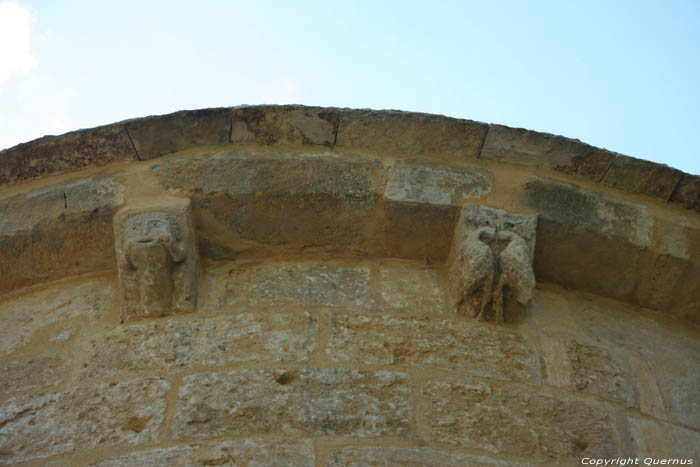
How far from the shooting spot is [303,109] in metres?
3.47

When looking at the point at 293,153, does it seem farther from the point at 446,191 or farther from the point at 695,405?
the point at 695,405

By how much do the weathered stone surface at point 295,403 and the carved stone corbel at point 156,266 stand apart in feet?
1.42

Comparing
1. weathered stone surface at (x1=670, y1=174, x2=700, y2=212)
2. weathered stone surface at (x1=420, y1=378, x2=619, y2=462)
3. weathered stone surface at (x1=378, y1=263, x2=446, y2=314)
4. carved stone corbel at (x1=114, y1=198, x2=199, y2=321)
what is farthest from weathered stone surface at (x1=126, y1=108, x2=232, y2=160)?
weathered stone surface at (x1=670, y1=174, x2=700, y2=212)

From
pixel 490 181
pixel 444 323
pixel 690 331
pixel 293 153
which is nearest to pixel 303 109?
pixel 293 153

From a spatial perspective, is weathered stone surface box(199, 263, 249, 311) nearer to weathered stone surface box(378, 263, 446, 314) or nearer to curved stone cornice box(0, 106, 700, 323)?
curved stone cornice box(0, 106, 700, 323)

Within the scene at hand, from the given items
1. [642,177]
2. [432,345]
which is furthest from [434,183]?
[642,177]

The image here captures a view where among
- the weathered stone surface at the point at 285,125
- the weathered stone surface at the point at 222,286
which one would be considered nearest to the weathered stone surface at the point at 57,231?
the weathered stone surface at the point at 222,286

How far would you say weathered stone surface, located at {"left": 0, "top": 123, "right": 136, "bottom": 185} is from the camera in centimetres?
352

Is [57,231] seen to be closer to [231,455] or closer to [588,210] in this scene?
[231,455]

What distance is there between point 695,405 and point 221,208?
213cm

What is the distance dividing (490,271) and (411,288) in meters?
0.36

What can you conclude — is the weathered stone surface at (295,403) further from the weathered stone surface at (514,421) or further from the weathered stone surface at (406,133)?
the weathered stone surface at (406,133)

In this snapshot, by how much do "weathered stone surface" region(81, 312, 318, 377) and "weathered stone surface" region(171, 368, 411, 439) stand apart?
3.8 inches

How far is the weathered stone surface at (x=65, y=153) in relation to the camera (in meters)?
3.52
